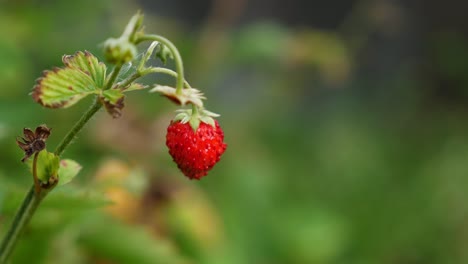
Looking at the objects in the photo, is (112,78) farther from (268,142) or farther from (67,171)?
(268,142)

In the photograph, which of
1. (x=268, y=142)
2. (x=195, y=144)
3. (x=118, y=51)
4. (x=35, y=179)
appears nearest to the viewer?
(x=118, y=51)

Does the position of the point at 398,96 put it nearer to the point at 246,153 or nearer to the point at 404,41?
the point at 404,41

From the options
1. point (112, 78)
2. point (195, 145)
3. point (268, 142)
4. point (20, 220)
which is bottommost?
point (268, 142)

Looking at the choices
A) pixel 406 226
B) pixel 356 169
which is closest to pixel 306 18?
pixel 356 169

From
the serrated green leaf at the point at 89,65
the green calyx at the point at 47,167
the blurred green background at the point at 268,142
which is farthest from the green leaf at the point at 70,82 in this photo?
the blurred green background at the point at 268,142

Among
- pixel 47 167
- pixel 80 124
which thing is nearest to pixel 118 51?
pixel 80 124

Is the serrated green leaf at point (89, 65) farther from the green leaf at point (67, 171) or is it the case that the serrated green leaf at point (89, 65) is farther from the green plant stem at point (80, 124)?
the green leaf at point (67, 171)
